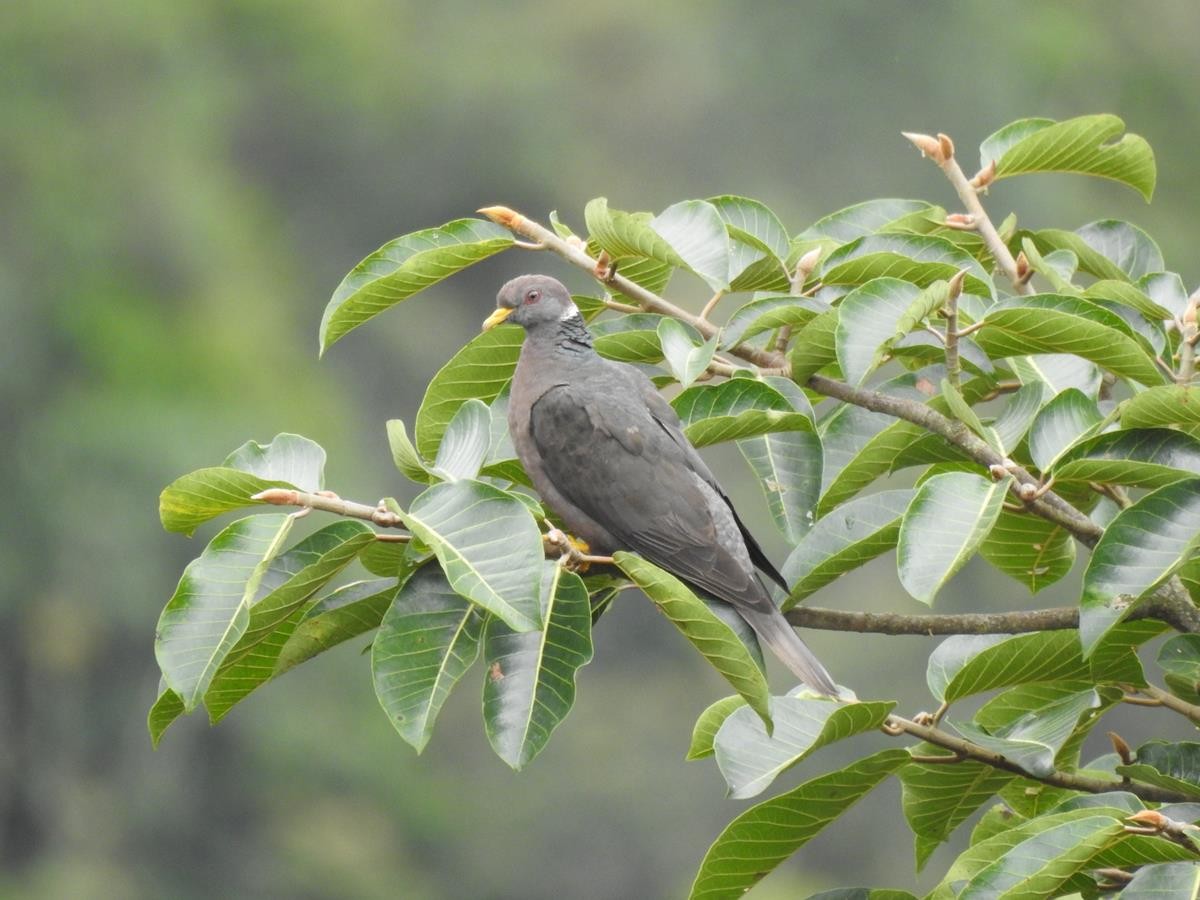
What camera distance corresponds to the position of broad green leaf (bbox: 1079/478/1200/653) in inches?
90.0

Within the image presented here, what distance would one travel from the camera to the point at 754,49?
31234 mm

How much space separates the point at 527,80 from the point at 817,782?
3015 centimetres

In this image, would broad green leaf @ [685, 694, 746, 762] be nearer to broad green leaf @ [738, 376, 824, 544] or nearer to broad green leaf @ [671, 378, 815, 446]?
broad green leaf @ [738, 376, 824, 544]

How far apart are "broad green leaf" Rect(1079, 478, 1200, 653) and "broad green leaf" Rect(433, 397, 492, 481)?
92cm

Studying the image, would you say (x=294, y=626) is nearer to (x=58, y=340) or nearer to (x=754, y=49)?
(x=58, y=340)

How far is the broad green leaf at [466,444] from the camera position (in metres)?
2.60

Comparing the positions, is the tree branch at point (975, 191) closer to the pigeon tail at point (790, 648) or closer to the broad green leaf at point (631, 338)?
the broad green leaf at point (631, 338)

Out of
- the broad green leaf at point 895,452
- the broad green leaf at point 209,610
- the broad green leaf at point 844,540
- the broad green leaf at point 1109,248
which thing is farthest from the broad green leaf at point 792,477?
the broad green leaf at point 209,610

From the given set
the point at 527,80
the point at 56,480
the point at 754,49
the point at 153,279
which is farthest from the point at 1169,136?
the point at 56,480

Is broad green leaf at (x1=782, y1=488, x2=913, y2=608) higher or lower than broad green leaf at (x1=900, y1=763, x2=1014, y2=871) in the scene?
higher

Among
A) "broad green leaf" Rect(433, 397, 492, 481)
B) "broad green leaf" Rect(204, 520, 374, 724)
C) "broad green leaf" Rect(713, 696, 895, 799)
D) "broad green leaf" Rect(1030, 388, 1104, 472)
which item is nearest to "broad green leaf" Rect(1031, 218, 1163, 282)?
"broad green leaf" Rect(1030, 388, 1104, 472)

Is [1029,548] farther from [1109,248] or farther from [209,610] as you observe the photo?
[209,610]

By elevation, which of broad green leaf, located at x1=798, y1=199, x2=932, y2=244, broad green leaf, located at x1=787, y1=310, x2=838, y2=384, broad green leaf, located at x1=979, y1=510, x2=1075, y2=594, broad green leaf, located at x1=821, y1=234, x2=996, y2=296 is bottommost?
broad green leaf, located at x1=979, y1=510, x2=1075, y2=594

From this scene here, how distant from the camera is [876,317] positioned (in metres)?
2.65
